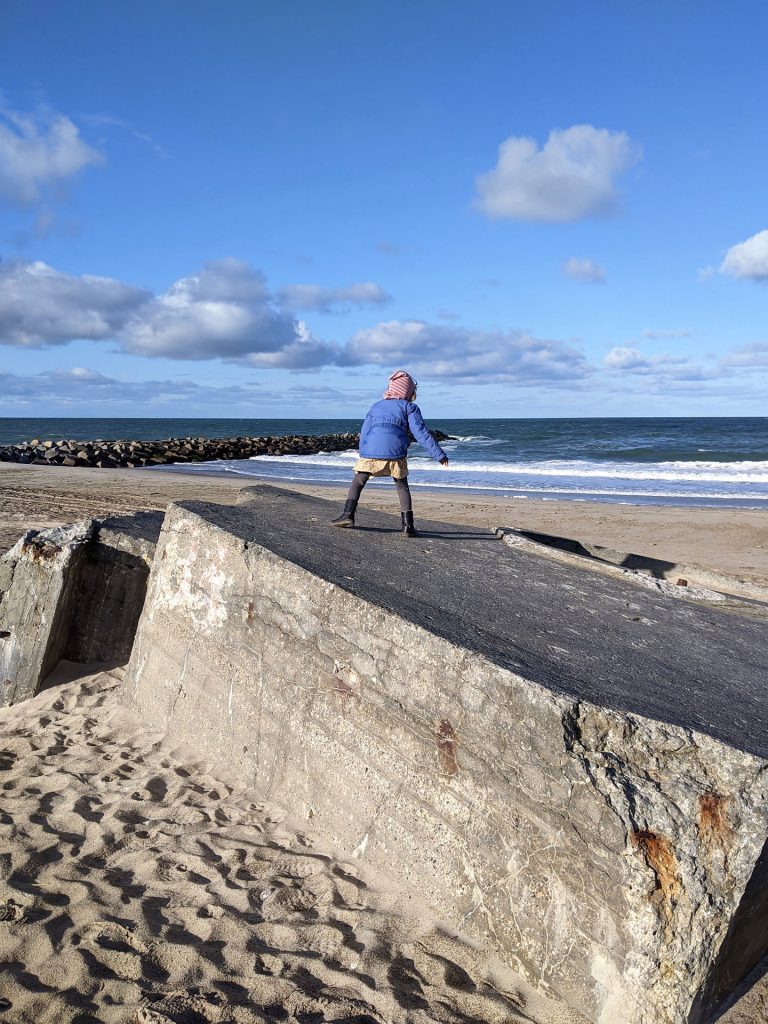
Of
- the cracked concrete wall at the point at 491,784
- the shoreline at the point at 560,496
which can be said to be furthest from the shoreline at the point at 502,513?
the cracked concrete wall at the point at 491,784

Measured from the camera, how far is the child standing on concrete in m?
5.66

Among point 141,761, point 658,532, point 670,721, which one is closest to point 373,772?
point 670,721

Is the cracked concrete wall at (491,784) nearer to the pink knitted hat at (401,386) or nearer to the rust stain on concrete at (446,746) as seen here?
the rust stain on concrete at (446,746)

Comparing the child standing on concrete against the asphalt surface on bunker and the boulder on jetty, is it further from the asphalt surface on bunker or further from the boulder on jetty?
the boulder on jetty

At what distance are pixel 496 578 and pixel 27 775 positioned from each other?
287 cm

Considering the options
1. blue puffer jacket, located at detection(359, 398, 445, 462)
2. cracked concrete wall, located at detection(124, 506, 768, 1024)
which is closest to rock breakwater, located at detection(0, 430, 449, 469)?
blue puffer jacket, located at detection(359, 398, 445, 462)

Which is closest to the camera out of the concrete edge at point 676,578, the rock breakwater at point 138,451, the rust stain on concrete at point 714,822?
the rust stain on concrete at point 714,822

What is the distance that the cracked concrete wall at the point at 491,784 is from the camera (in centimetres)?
237

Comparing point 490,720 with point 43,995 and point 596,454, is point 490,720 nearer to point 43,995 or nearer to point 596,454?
point 43,995

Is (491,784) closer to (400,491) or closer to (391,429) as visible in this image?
(400,491)

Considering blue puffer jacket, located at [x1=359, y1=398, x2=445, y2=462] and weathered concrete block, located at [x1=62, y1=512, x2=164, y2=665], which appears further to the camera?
blue puffer jacket, located at [x1=359, y1=398, x2=445, y2=462]

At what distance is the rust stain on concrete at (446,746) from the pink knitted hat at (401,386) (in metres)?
3.33

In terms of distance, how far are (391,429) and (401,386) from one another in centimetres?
38

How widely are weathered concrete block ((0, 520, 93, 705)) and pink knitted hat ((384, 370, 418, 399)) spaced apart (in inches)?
98.3
